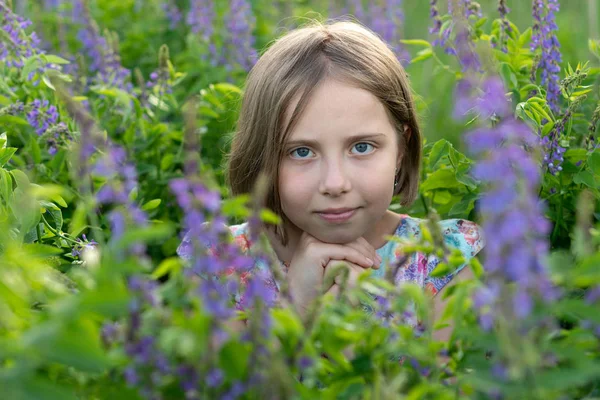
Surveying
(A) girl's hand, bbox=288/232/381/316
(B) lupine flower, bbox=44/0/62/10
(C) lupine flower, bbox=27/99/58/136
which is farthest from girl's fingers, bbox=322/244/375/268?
(B) lupine flower, bbox=44/0/62/10

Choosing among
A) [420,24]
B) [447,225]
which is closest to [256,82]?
[447,225]

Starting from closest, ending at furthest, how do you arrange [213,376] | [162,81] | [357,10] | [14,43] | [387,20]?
[213,376], [14,43], [162,81], [387,20], [357,10]

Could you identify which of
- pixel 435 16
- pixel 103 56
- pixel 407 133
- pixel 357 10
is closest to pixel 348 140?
pixel 407 133

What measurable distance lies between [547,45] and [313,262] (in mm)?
1015

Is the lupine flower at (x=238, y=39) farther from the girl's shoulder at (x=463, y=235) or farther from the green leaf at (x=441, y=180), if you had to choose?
the girl's shoulder at (x=463, y=235)

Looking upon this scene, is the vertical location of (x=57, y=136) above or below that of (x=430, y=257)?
above

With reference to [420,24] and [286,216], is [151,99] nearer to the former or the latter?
[286,216]

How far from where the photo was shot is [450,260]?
147 centimetres

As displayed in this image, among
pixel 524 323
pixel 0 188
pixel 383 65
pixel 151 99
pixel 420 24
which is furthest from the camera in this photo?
pixel 420 24

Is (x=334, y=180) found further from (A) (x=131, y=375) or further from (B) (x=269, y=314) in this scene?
(A) (x=131, y=375)

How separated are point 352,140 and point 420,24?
4801 mm

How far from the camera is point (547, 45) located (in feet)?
8.65

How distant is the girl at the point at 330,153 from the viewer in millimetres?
2283

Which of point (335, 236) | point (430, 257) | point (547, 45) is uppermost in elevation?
point (547, 45)
